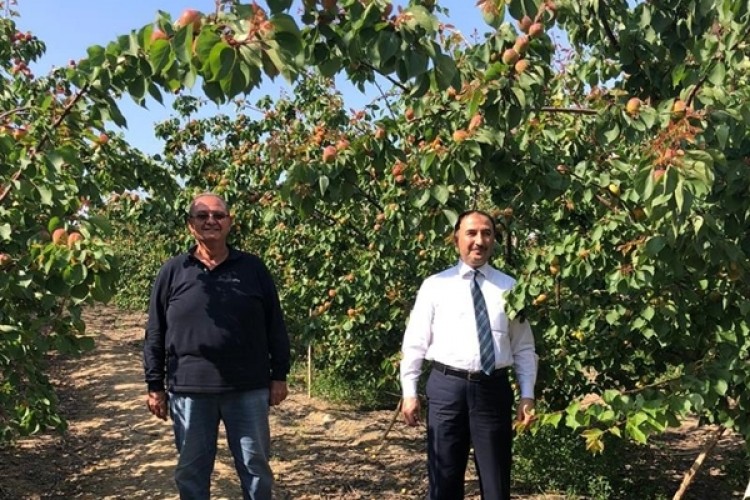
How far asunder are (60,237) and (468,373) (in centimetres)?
152

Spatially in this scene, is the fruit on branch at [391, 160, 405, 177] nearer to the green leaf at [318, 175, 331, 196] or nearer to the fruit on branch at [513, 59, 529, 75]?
the green leaf at [318, 175, 331, 196]

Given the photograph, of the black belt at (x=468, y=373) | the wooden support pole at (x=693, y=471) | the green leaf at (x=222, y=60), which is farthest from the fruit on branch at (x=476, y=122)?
the wooden support pole at (x=693, y=471)

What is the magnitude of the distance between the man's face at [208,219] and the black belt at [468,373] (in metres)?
1.09

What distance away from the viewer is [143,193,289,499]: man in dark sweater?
2.84 meters

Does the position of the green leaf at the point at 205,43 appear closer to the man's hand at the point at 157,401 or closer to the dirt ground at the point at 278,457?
the man's hand at the point at 157,401

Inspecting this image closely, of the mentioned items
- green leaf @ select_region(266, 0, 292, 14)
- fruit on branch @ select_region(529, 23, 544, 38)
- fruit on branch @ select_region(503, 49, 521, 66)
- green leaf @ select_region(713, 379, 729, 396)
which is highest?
fruit on branch @ select_region(529, 23, 544, 38)

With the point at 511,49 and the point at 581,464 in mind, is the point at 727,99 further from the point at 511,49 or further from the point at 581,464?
the point at 581,464

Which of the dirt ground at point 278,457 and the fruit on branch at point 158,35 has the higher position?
the fruit on branch at point 158,35

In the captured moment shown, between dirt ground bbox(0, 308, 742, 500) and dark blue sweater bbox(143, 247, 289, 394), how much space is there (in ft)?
6.30

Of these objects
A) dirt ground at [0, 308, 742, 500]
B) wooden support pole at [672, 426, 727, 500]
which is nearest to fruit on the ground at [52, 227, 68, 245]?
dirt ground at [0, 308, 742, 500]

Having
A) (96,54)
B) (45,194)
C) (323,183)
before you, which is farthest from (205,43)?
(45,194)

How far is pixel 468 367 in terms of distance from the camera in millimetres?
2604

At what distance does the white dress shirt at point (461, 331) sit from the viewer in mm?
2631

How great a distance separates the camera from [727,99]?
80.3 inches
